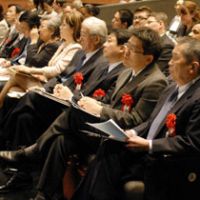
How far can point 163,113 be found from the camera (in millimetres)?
2469

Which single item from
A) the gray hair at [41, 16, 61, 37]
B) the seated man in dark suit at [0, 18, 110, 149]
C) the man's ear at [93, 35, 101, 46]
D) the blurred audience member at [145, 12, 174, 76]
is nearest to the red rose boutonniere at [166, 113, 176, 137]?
the blurred audience member at [145, 12, 174, 76]

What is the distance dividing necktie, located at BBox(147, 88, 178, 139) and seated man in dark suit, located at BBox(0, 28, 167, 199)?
15 centimetres

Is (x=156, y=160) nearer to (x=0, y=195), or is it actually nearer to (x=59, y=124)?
(x=59, y=124)

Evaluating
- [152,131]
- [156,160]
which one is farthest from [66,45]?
[156,160]

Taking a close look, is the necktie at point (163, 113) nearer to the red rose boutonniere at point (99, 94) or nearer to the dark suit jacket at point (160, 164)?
the dark suit jacket at point (160, 164)

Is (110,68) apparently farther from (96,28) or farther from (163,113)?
(163,113)

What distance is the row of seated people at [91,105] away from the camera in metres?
2.68

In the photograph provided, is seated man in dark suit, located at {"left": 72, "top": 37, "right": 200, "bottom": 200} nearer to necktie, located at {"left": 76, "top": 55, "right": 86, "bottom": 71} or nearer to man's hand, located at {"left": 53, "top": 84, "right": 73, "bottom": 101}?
man's hand, located at {"left": 53, "top": 84, "right": 73, "bottom": 101}

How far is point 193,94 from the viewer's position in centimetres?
235

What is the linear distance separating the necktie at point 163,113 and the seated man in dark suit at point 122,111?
0.49 ft

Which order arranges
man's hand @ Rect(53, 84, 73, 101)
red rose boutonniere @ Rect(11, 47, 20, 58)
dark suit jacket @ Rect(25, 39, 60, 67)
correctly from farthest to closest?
red rose boutonniere @ Rect(11, 47, 20, 58) → dark suit jacket @ Rect(25, 39, 60, 67) → man's hand @ Rect(53, 84, 73, 101)

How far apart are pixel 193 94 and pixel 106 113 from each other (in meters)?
0.54

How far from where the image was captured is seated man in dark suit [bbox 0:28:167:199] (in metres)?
2.66

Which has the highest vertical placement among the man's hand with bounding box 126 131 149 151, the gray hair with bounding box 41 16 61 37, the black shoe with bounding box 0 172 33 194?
the man's hand with bounding box 126 131 149 151
